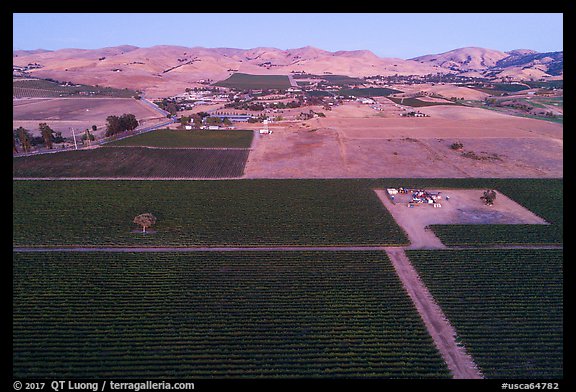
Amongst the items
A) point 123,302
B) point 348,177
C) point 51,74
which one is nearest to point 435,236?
point 348,177

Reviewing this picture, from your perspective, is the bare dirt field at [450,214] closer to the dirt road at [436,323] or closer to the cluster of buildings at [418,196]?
the cluster of buildings at [418,196]

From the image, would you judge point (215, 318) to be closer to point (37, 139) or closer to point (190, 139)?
point (190, 139)

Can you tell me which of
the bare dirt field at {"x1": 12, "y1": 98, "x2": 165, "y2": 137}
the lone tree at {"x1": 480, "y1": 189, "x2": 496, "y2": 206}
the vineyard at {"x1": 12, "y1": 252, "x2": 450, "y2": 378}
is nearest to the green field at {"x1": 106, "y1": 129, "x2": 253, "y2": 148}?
the bare dirt field at {"x1": 12, "y1": 98, "x2": 165, "y2": 137}

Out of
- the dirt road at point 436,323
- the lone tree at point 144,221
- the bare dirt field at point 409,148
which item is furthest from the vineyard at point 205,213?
the bare dirt field at point 409,148

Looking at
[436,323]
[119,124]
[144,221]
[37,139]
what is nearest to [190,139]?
[119,124]

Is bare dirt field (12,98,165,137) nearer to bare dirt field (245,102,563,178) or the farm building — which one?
the farm building

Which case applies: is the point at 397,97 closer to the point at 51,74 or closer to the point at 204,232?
the point at 204,232
